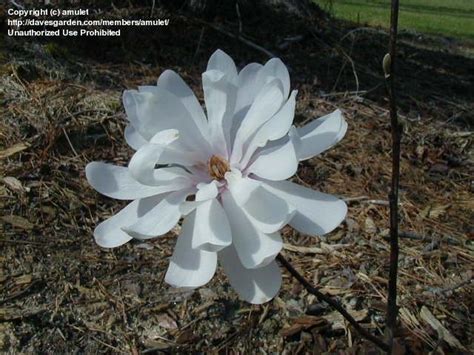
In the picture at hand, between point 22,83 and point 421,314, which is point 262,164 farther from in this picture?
point 22,83

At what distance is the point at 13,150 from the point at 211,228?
3.88ft

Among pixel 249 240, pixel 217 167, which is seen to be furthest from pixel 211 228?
pixel 217 167

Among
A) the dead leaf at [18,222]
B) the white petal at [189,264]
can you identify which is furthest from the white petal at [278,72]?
the dead leaf at [18,222]

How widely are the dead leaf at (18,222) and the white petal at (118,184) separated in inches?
29.0

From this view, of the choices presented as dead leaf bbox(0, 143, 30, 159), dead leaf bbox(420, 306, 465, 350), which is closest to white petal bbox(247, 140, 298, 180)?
dead leaf bbox(420, 306, 465, 350)

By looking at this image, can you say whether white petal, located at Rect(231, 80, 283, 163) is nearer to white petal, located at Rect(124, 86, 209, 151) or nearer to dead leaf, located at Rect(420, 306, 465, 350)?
white petal, located at Rect(124, 86, 209, 151)

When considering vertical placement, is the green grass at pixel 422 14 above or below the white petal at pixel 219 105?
below

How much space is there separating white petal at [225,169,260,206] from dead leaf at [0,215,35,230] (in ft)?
2.88

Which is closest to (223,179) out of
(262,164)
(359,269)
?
(262,164)

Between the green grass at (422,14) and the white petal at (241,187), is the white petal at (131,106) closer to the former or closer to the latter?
the white petal at (241,187)

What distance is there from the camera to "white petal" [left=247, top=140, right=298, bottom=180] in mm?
725

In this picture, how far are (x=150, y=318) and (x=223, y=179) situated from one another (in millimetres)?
564

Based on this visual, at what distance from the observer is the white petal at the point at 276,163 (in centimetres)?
72

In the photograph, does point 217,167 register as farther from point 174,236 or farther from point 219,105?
point 174,236
